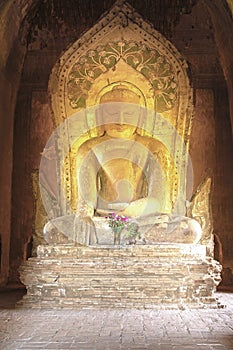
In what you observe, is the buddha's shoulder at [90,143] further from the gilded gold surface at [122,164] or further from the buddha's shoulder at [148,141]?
the buddha's shoulder at [148,141]

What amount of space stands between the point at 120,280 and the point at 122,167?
257cm

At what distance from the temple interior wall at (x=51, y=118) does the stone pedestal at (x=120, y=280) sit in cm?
332

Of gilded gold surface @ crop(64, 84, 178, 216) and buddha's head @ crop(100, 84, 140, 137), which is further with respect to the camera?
buddha's head @ crop(100, 84, 140, 137)

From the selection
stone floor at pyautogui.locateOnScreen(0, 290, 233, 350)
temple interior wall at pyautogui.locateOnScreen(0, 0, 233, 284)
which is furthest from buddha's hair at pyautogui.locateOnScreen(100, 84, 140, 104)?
stone floor at pyautogui.locateOnScreen(0, 290, 233, 350)

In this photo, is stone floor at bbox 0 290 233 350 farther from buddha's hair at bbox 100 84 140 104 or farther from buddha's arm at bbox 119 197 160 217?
buddha's hair at bbox 100 84 140 104

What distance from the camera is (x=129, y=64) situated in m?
6.84

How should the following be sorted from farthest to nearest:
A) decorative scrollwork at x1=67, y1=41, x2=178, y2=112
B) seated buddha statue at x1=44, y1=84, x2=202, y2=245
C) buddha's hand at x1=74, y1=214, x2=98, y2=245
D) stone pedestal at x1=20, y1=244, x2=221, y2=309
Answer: decorative scrollwork at x1=67, y1=41, x2=178, y2=112 → seated buddha statue at x1=44, y1=84, x2=202, y2=245 → buddha's hand at x1=74, y1=214, x2=98, y2=245 → stone pedestal at x1=20, y1=244, x2=221, y2=309

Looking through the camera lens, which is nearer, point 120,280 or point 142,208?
point 120,280

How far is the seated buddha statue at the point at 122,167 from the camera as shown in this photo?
6645 mm

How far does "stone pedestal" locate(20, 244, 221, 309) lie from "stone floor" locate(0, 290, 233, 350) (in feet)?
0.78

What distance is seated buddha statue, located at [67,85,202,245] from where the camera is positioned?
666cm

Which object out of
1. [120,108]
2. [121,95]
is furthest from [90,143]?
[121,95]

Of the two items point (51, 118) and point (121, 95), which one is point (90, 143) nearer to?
point (121, 95)

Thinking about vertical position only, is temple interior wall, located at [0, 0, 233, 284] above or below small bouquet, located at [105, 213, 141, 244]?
above
